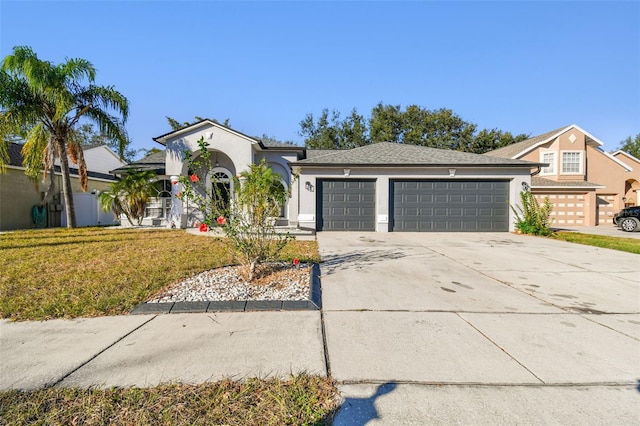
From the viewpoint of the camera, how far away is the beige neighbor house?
1745 cm

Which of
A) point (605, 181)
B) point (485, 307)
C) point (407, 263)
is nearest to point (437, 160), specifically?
point (407, 263)

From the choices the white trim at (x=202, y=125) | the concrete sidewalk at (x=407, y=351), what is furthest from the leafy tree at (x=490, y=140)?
the concrete sidewalk at (x=407, y=351)

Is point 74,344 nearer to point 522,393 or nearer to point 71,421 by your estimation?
point 71,421

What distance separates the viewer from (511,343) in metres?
2.85

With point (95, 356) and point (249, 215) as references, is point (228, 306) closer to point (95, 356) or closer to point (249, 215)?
point (95, 356)

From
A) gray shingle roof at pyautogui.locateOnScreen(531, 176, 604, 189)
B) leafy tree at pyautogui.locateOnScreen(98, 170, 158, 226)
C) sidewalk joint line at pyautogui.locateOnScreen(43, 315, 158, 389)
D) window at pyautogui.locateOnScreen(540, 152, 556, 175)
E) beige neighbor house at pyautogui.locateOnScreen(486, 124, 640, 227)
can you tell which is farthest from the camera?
window at pyautogui.locateOnScreen(540, 152, 556, 175)

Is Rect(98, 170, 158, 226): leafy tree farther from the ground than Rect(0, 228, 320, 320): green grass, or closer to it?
farther from the ground

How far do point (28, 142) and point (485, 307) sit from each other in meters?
16.8

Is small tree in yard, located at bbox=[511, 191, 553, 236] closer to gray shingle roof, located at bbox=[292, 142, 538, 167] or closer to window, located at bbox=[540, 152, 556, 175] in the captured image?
gray shingle roof, located at bbox=[292, 142, 538, 167]

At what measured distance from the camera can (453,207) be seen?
12359 millimetres

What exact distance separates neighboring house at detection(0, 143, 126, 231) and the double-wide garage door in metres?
13.5

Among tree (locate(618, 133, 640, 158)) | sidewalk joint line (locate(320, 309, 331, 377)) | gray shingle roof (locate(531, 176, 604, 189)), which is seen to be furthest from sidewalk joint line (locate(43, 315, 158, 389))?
tree (locate(618, 133, 640, 158))

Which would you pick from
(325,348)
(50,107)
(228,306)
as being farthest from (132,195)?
(325,348)

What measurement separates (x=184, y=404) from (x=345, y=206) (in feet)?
35.6
